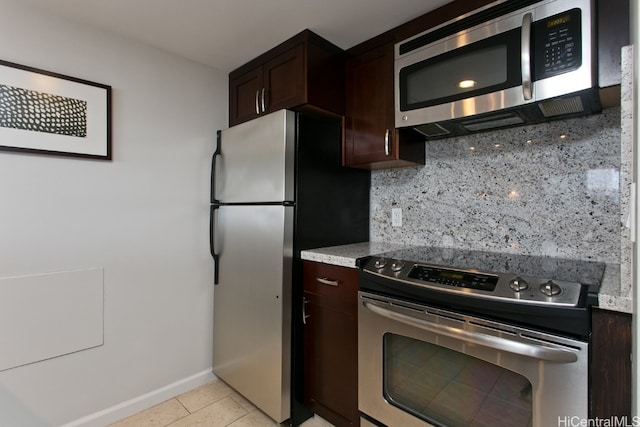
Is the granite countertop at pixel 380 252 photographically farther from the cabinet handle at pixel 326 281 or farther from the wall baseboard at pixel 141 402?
the wall baseboard at pixel 141 402

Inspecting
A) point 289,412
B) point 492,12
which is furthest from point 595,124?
point 289,412

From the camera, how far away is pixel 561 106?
52.4 inches

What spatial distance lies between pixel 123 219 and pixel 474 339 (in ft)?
6.40

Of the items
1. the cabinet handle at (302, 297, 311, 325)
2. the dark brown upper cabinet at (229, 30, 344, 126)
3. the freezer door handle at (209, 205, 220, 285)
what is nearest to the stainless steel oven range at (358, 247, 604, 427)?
the cabinet handle at (302, 297, 311, 325)

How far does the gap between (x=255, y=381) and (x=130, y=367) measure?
30.8 inches

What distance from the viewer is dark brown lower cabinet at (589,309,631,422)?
909 mm

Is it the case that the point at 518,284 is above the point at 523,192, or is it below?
below

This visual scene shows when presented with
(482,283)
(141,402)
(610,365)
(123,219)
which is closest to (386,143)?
(482,283)

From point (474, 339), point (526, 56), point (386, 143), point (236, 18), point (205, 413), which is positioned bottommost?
point (205, 413)

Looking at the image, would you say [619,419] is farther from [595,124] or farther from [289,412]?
[289,412]

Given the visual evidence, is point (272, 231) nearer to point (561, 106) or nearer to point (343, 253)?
point (343, 253)

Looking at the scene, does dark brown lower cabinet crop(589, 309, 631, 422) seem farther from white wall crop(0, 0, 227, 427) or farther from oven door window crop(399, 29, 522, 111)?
white wall crop(0, 0, 227, 427)

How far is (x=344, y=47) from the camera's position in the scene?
1960mm

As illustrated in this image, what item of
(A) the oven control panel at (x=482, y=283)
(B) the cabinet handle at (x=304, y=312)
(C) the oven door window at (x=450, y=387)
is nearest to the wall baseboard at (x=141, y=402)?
(B) the cabinet handle at (x=304, y=312)
